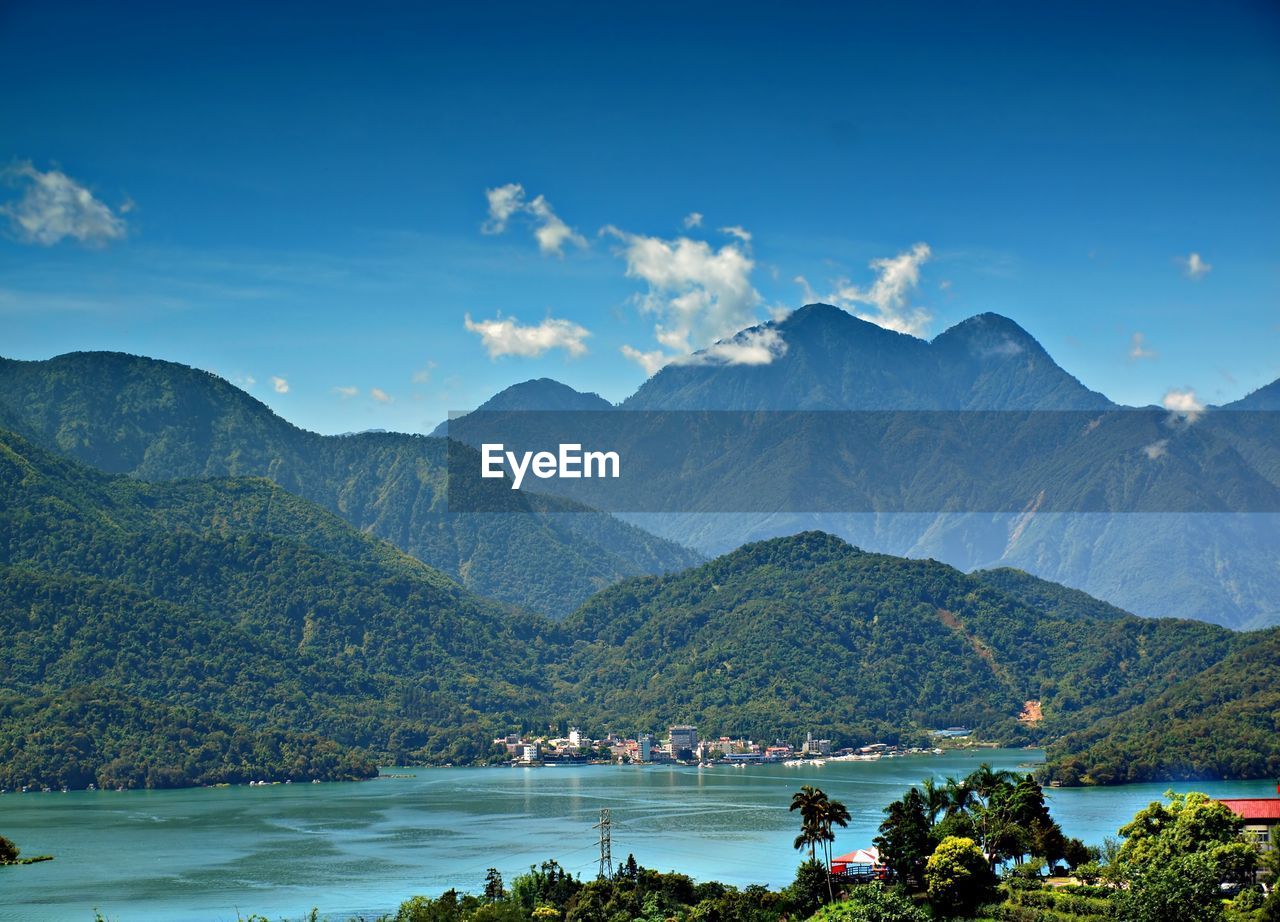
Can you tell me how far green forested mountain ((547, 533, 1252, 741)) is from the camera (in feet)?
437

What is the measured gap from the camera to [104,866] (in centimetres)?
6494

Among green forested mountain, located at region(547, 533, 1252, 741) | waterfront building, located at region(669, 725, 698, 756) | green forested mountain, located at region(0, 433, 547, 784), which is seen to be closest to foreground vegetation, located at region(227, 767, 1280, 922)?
green forested mountain, located at region(0, 433, 547, 784)

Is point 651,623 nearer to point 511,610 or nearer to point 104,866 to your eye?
point 511,610

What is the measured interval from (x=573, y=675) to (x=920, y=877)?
11728 centimetres

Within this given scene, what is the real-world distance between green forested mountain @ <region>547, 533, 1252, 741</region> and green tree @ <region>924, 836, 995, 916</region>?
8584 centimetres

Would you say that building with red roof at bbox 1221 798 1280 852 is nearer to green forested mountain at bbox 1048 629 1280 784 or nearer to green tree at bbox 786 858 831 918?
green tree at bbox 786 858 831 918

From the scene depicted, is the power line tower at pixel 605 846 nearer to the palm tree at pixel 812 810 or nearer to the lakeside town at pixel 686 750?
the palm tree at pixel 812 810

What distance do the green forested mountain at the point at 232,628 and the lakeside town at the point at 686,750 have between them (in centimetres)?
446

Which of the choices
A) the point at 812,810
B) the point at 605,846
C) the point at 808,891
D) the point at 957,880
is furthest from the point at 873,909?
the point at 605,846

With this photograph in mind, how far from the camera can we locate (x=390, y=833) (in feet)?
240

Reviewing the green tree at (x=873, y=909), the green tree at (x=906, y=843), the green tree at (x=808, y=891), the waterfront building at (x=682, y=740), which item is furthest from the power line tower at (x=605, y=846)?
the waterfront building at (x=682, y=740)

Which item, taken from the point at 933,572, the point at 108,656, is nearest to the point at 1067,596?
the point at 933,572

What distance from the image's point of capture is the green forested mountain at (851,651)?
437ft

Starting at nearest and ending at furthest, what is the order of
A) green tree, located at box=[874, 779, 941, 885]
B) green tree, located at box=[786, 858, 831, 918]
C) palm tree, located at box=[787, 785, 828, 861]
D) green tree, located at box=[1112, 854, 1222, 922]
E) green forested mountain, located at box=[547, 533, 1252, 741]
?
1. green tree, located at box=[1112, 854, 1222, 922]
2. palm tree, located at box=[787, 785, 828, 861]
3. green tree, located at box=[874, 779, 941, 885]
4. green tree, located at box=[786, 858, 831, 918]
5. green forested mountain, located at box=[547, 533, 1252, 741]
